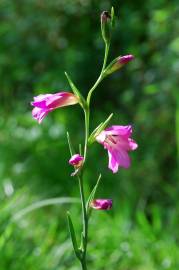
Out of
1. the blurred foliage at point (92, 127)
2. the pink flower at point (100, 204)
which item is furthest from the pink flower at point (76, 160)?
the blurred foliage at point (92, 127)

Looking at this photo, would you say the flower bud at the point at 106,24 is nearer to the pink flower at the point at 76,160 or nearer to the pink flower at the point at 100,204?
the pink flower at the point at 76,160

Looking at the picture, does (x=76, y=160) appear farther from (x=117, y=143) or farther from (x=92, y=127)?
(x=92, y=127)

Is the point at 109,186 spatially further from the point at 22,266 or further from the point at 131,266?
the point at 22,266

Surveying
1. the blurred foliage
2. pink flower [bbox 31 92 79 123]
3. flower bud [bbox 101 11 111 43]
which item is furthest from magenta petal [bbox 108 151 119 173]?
the blurred foliage

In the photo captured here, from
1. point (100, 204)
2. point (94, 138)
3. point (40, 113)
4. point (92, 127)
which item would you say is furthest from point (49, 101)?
point (92, 127)

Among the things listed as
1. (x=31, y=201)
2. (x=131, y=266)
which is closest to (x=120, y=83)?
(x=31, y=201)
